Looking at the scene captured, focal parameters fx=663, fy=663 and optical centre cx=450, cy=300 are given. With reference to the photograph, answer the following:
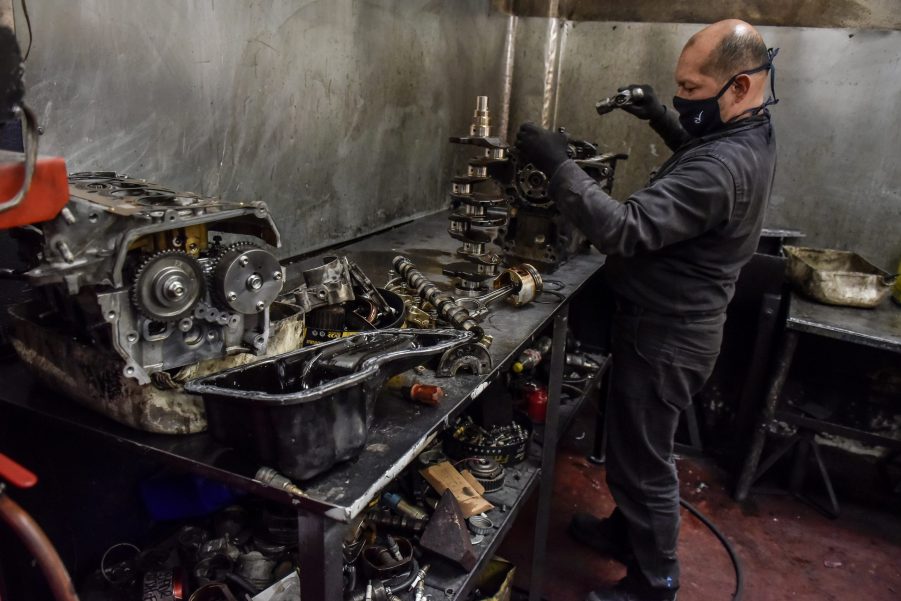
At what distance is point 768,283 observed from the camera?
2.71 metres

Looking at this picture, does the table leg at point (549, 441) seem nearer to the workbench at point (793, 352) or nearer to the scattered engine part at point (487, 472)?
the scattered engine part at point (487, 472)

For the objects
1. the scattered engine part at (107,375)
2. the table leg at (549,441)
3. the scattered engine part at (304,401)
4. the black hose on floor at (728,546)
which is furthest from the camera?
the black hose on floor at (728,546)

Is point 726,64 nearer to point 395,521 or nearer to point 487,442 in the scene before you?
point 487,442

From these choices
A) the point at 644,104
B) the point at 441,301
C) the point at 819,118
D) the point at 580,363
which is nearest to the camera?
the point at 441,301

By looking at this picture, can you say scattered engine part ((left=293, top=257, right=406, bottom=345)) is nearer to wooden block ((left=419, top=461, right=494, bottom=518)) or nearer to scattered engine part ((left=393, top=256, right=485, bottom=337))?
scattered engine part ((left=393, top=256, right=485, bottom=337))

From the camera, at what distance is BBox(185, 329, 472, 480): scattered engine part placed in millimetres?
922

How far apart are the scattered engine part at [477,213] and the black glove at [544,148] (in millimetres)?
168

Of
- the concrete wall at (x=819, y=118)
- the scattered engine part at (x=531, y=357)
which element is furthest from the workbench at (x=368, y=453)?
the concrete wall at (x=819, y=118)

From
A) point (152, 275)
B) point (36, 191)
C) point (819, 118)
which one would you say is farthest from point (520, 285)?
point (819, 118)

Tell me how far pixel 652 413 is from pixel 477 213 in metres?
0.76

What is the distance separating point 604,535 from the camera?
95.7 inches

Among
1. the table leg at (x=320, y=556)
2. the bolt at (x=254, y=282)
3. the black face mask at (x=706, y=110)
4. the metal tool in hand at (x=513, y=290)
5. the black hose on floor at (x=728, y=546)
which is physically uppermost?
the black face mask at (x=706, y=110)

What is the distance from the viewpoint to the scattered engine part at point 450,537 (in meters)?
1.35

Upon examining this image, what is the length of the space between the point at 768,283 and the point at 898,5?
4.12 feet
